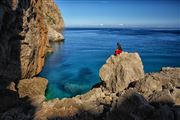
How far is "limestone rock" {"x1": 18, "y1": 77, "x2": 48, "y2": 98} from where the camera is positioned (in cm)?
2803

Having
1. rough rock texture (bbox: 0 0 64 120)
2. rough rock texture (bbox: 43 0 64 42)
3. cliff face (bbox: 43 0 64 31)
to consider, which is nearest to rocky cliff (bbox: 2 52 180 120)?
rough rock texture (bbox: 0 0 64 120)

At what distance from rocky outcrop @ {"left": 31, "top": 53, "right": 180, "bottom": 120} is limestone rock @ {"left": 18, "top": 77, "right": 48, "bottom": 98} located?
6932 millimetres

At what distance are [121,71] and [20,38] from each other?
12.9 metres

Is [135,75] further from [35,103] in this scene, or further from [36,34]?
[36,34]

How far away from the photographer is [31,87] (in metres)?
28.9

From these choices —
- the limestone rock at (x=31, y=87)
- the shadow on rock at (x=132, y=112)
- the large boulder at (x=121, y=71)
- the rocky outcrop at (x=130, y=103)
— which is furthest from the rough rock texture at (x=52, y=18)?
the shadow on rock at (x=132, y=112)

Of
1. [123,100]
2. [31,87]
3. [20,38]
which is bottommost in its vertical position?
[31,87]

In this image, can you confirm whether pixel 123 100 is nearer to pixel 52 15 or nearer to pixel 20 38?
pixel 20 38

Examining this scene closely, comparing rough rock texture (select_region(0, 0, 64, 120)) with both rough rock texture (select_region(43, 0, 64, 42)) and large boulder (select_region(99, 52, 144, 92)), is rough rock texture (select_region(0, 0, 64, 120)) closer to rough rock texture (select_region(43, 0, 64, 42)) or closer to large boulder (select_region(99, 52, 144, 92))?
large boulder (select_region(99, 52, 144, 92))

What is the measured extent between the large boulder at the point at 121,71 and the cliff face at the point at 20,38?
10.6m

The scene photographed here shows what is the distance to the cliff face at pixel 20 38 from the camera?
85.4 feet

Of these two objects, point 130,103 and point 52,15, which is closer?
point 130,103

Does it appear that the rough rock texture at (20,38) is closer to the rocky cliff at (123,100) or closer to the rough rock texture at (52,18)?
the rocky cliff at (123,100)

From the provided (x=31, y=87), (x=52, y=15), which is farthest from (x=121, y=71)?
(x=52, y=15)
